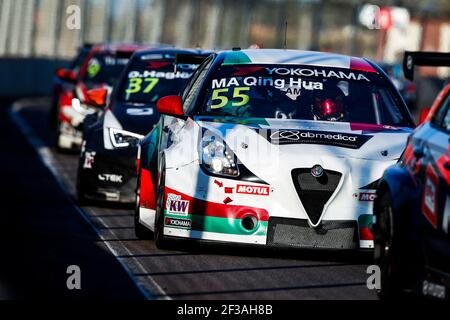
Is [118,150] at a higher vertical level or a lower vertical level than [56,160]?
higher

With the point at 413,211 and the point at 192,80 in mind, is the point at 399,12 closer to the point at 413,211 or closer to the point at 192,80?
the point at 192,80

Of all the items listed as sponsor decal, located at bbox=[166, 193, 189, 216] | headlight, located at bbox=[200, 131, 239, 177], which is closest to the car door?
headlight, located at bbox=[200, 131, 239, 177]

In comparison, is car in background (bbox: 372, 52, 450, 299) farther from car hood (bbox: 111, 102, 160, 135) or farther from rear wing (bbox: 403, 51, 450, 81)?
car hood (bbox: 111, 102, 160, 135)

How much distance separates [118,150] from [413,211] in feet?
18.9

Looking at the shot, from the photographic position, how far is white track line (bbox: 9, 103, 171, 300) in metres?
8.52

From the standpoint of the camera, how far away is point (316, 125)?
1041 centimetres

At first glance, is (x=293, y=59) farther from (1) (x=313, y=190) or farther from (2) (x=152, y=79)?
(2) (x=152, y=79)

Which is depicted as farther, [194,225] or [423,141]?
[194,225]

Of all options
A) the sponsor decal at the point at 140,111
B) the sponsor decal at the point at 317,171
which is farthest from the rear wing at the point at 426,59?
the sponsor decal at the point at 140,111

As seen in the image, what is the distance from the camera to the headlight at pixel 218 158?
9.80 metres

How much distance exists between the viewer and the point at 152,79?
15008 mm

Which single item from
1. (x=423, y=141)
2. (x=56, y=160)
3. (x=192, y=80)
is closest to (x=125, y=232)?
(x=192, y=80)

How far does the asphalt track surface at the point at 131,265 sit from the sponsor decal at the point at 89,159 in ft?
1.32

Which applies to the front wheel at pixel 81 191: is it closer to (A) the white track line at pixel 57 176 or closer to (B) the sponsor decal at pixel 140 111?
(A) the white track line at pixel 57 176
